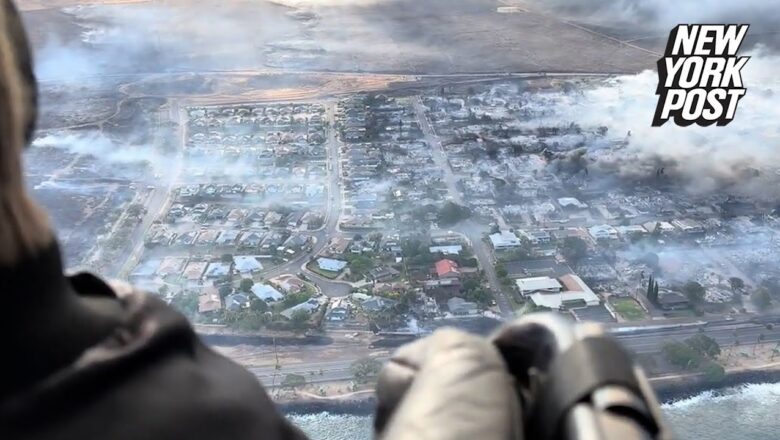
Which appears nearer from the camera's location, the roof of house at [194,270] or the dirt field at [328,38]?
the roof of house at [194,270]

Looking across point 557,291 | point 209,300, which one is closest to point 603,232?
point 557,291

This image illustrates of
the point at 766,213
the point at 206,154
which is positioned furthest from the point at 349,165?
the point at 766,213

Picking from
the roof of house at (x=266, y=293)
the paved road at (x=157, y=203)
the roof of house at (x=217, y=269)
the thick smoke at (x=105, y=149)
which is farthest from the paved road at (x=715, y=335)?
the thick smoke at (x=105, y=149)

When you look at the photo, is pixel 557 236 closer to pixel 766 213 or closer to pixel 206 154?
A: pixel 766 213

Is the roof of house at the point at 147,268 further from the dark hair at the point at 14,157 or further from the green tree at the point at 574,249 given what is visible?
the dark hair at the point at 14,157

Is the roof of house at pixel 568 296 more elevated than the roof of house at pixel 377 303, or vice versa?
the roof of house at pixel 568 296

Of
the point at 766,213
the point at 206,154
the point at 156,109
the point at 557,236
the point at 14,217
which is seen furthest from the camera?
the point at 156,109
